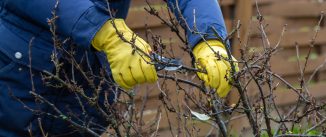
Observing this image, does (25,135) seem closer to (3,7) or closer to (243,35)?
(3,7)

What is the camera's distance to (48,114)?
9.05ft

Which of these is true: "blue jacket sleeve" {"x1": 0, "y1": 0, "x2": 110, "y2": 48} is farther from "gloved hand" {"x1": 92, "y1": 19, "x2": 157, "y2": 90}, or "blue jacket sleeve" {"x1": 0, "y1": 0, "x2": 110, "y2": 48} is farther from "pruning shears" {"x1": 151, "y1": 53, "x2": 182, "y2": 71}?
"pruning shears" {"x1": 151, "y1": 53, "x2": 182, "y2": 71}

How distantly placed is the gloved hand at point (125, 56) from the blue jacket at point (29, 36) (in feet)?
0.35

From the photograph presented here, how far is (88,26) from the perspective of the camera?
2.42 meters

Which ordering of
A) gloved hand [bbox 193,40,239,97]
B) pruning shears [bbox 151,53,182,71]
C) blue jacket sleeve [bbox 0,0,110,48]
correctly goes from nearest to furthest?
pruning shears [bbox 151,53,182,71], gloved hand [bbox 193,40,239,97], blue jacket sleeve [bbox 0,0,110,48]

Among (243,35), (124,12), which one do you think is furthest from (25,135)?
(243,35)

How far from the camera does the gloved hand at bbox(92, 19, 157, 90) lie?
92.4 inches

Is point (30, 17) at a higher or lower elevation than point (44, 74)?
higher

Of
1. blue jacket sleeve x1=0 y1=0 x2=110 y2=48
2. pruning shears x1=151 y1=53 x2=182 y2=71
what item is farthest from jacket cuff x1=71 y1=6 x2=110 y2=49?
pruning shears x1=151 y1=53 x2=182 y2=71

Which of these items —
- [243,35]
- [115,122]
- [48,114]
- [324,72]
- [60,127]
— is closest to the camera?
[115,122]

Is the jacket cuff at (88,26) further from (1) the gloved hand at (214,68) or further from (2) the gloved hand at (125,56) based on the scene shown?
(1) the gloved hand at (214,68)

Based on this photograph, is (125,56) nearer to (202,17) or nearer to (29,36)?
(202,17)

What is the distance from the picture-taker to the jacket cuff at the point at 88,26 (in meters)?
2.41

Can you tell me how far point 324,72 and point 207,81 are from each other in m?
4.88
